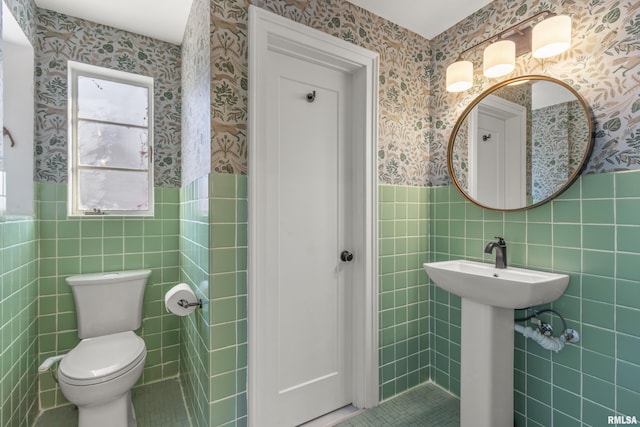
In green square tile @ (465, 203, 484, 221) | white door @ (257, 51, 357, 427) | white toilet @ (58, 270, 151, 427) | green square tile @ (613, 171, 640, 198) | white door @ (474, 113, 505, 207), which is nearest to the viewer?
green square tile @ (613, 171, 640, 198)

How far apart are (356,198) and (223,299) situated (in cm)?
95

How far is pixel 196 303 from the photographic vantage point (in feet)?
4.86

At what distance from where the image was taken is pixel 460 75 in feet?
5.76

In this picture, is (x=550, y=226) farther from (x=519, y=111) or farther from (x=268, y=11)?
(x=268, y=11)

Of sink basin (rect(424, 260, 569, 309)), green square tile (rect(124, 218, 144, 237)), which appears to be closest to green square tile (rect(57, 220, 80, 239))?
green square tile (rect(124, 218, 144, 237))

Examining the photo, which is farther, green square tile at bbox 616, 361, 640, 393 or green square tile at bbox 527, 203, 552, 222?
green square tile at bbox 527, 203, 552, 222

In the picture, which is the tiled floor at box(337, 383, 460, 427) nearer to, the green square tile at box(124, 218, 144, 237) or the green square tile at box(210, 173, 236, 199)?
the green square tile at box(210, 173, 236, 199)

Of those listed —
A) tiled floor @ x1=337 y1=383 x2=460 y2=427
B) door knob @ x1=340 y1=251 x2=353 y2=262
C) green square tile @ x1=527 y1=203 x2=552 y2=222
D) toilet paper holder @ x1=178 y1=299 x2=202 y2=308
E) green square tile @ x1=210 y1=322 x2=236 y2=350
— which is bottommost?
tiled floor @ x1=337 y1=383 x2=460 y2=427

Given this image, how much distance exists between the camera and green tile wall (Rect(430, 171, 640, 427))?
1205mm

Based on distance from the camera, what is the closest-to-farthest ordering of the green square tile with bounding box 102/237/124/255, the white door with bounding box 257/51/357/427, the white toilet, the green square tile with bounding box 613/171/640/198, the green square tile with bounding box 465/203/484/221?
the green square tile with bounding box 613/171/640/198 < the white toilet < the white door with bounding box 257/51/357/427 < the green square tile with bounding box 465/203/484/221 < the green square tile with bounding box 102/237/124/255

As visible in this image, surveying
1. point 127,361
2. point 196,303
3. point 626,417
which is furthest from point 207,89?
point 626,417

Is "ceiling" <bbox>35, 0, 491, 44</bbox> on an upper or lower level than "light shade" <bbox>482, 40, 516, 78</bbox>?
upper

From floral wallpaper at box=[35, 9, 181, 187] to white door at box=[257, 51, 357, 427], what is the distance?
108cm

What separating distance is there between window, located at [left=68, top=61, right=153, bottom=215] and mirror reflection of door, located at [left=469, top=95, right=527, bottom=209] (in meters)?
2.27
